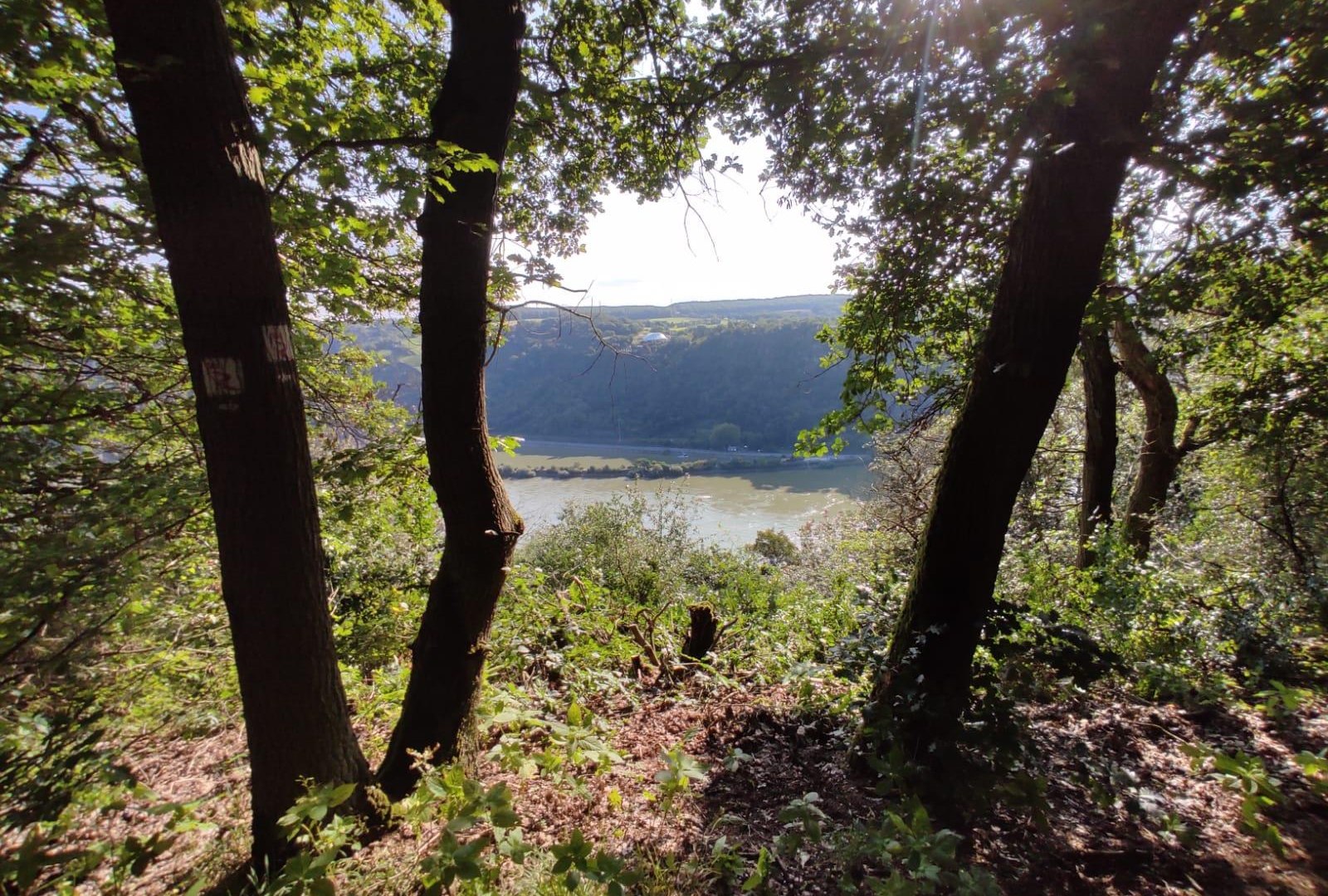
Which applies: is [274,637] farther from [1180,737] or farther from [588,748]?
[1180,737]

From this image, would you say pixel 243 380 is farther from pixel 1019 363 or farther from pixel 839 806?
pixel 1019 363

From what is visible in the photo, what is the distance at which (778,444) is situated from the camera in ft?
162

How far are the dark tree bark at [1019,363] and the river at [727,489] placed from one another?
1935cm

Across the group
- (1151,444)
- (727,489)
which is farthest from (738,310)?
(1151,444)

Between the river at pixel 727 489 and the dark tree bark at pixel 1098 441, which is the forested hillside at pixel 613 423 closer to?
the dark tree bark at pixel 1098 441

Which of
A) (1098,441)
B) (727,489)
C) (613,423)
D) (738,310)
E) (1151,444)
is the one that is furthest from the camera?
(738,310)

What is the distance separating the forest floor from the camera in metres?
1.79

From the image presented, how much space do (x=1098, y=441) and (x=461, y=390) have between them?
702cm

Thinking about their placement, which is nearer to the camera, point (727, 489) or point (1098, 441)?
point (1098, 441)

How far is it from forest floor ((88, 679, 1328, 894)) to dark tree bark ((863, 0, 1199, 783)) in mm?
374

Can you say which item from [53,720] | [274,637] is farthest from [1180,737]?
[53,720]

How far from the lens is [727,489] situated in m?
43.7

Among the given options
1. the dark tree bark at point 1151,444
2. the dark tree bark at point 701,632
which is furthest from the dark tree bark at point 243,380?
the dark tree bark at point 1151,444

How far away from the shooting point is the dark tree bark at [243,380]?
4.79ft
